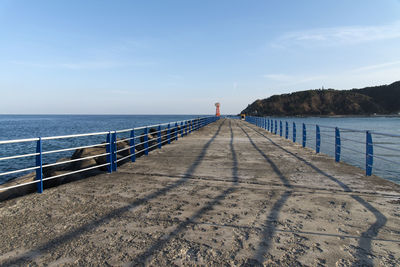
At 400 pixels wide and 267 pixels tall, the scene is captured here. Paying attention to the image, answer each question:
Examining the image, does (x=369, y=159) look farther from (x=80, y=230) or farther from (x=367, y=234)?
(x=80, y=230)

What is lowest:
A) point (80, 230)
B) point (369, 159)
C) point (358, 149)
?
point (358, 149)

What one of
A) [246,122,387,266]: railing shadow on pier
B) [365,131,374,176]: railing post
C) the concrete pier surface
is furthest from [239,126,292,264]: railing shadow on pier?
[365,131,374,176]: railing post

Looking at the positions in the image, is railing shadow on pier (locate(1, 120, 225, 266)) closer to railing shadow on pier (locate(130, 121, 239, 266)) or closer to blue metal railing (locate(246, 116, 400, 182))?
railing shadow on pier (locate(130, 121, 239, 266))

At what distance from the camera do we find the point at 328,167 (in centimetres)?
812

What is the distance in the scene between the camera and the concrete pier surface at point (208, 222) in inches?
116

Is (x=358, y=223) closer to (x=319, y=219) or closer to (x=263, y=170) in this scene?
(x=319, y=219)

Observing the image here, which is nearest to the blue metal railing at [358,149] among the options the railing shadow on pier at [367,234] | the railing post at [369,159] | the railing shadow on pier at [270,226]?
the railing post at [369,159]

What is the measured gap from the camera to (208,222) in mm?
3871

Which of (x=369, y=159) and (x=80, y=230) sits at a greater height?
(x=369, y=159)

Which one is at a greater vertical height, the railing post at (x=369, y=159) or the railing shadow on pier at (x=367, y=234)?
the railing post at (x=369, y=159)

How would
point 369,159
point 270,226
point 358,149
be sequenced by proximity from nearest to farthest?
point 270,226
point 369,159
point 358,149

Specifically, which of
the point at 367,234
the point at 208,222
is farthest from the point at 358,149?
the point at 208,222

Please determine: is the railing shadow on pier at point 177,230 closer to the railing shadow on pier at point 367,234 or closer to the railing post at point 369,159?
the railing shadow on pier at point 367,234

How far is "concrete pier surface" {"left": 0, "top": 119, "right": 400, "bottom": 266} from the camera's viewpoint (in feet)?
9.67
